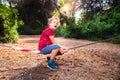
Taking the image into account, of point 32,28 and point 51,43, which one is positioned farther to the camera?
point 32,28

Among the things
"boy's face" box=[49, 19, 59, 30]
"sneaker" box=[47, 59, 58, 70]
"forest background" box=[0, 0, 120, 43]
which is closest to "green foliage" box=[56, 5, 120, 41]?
"forest background" box=[0, 0, 120, 43]

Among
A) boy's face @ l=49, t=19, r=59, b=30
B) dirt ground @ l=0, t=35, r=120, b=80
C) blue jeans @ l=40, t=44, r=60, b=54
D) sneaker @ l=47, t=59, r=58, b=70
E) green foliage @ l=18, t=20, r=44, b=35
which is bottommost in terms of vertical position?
green foliage @ l=18, t=20, r=44, b=35

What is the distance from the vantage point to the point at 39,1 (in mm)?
29328

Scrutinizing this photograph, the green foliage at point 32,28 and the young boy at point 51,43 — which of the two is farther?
the green foliage at point 32,28

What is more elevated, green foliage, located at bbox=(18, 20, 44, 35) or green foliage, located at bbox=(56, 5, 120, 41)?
green foliage, located at bbox=(56, 5, 120, 41)

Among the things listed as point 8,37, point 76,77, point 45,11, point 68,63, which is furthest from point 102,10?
point 76,77

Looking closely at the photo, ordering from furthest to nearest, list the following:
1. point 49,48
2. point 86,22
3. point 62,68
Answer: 1. point 86,22
2. point 62,68
3. point 49,48

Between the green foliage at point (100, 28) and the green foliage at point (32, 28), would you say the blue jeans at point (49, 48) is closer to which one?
the green foliage at point (100, 28)

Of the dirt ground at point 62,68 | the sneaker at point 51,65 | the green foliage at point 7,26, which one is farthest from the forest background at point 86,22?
the sneaker at point 51,65

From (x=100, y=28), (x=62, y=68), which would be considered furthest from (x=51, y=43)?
(x=100, y=28)

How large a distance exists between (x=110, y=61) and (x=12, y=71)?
3.29m

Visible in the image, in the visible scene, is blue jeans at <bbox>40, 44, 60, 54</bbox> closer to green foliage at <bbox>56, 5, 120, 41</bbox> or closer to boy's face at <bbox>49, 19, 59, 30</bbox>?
boy's face at <bbox>49, 19, 59, 30</bbox>

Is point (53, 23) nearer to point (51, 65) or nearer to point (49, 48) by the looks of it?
point (49, 48)

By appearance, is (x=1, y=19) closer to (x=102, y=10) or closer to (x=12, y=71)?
(x=12, y=71)
